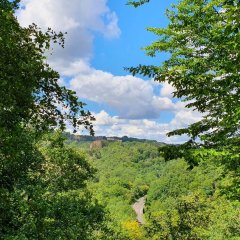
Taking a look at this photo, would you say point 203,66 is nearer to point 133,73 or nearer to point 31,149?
point 133,73

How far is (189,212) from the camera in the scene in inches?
2183

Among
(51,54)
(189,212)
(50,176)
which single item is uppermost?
(51,54)

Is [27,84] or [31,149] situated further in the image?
[31,149]

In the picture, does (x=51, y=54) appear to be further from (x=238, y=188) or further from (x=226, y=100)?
(x=238, y=188)

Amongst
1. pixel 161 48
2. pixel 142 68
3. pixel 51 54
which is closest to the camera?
pixel 51 54

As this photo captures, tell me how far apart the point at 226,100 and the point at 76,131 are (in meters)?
5.14

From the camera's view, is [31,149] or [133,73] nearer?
[133,73]

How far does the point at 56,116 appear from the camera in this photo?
430 inches

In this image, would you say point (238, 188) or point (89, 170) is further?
point (89, 170)

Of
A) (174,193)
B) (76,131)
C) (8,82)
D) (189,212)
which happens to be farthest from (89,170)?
(174,193)

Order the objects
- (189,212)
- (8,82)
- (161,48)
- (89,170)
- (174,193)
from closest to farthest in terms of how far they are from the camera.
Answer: (8,82), (161,48), (89,170), (189,212), (174,193)

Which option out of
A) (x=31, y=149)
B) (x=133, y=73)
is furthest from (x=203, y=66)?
(x=31, y=149)

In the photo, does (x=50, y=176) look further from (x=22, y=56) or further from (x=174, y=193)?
(x=174, y=193)

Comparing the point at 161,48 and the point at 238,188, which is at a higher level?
the point at 161,48
